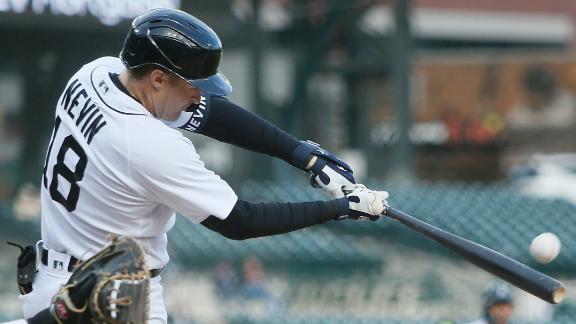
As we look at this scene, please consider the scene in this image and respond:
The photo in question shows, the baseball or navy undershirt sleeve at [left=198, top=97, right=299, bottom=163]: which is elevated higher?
the baseball

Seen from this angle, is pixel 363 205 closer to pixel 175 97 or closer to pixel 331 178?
pixel 331 178

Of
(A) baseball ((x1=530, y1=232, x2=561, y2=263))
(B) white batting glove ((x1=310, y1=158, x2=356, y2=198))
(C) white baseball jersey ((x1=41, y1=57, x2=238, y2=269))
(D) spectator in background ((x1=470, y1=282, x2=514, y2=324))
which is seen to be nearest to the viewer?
(C) white baseball jersey ((x1=41, y1=57, x2=238, y2=269))

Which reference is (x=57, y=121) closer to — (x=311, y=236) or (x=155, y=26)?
(x=155, y=26)

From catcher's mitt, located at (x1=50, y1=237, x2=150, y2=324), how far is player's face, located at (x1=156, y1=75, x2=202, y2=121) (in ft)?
1.49

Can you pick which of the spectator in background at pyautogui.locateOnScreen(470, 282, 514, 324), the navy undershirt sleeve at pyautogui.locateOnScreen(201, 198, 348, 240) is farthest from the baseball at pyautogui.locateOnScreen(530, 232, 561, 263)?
the spectator in background at pyautogui.locateOnScreen(470, 282, 514, 324)

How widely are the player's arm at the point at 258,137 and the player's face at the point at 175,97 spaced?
306 mm

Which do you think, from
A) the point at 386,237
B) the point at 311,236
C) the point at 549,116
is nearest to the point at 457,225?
the point at 386,237

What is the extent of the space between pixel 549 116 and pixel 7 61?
9918 millimetres

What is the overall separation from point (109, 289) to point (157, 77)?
0.62 m

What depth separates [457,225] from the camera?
9516 mm

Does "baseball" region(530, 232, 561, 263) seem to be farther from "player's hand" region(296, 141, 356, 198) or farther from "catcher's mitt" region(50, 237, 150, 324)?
"catcher's mitt" region(50, 237, 150, 324)

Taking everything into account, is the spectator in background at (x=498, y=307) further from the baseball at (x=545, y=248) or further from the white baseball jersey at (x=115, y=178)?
the white baseball jersey at (x=115, y=178)

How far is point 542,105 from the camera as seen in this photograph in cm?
1836

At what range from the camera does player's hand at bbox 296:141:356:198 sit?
3.40 m
